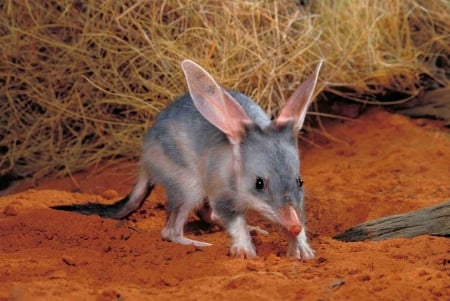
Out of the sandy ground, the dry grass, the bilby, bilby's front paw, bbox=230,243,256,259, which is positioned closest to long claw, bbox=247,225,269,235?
the sandy ground

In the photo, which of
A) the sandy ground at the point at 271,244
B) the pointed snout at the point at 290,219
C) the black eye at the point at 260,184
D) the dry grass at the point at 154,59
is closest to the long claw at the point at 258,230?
the sandy ground at the point at 271,244

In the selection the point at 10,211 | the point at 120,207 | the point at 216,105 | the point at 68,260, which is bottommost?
the point at 10,211

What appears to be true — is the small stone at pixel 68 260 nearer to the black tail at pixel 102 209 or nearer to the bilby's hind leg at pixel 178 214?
the bilby's hind leg at pixel 178 214

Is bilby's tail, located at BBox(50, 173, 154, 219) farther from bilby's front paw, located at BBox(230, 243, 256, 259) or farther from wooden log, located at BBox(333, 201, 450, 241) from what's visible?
wooden log, located at BBox(333, 201, 450, 241)

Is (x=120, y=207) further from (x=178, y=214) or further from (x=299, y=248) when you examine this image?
(x=299, y=248)

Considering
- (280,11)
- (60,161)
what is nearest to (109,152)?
(60,161)

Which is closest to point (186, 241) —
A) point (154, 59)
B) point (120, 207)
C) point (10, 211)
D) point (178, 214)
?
point (178, 214)

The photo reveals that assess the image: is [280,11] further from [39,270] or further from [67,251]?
[39,270]
